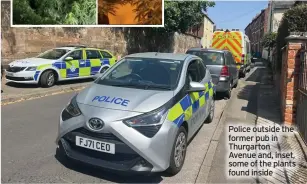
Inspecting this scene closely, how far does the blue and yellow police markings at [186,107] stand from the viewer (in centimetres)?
403

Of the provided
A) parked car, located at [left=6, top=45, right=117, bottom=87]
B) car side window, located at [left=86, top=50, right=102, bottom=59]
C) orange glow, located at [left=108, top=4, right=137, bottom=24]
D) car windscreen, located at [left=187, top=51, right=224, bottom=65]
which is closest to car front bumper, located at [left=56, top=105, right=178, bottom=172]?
car windscreen, located at [left=187, top=51, right=224, bottom=65]

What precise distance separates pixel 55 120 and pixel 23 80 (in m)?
4.14

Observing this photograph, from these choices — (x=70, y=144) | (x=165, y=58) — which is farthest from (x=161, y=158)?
(x=165, y=58)

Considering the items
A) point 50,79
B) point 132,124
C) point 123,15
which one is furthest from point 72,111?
point 123,15

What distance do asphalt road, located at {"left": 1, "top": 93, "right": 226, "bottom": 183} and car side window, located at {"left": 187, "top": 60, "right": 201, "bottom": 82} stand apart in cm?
111

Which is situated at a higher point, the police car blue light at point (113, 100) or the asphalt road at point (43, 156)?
the police car blue light at point (113, 100)

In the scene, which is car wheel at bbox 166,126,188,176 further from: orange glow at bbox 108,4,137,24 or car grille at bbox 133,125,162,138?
orange glow at bbox 108,4,137,24

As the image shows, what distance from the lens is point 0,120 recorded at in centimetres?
630

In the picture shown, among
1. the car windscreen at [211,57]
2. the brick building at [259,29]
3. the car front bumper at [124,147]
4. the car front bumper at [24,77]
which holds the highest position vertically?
the brick building at [259,29]

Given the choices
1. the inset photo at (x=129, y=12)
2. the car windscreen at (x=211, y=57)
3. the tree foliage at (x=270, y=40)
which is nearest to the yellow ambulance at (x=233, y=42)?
the inset photo at (x=129, y=12)

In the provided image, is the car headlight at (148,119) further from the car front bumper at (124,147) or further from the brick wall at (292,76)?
the brick wall at (292,76)

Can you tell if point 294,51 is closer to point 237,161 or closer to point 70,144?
point 237,161

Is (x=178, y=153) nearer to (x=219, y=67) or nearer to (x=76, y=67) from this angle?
(x=219, y=67)

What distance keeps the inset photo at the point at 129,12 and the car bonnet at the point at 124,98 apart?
655 centimetres
